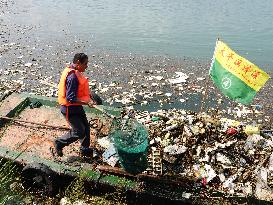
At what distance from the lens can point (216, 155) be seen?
20.5 ft

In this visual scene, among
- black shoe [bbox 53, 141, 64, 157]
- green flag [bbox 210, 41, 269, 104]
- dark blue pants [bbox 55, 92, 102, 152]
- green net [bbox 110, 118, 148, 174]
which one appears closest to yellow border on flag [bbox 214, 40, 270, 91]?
green flag [bbox 210, 41, 269, 104]

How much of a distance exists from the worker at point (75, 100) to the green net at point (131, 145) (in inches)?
27.7

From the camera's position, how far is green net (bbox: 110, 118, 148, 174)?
5.41 metres

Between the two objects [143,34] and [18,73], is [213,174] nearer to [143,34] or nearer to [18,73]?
[18,73]

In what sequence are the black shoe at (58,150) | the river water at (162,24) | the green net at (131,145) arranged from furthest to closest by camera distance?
the river water at (162,24) < the black shoe at (58,150) < the green net at (131,145)

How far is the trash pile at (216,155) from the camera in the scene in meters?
5.71

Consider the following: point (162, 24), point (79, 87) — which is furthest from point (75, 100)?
point (162, 24)

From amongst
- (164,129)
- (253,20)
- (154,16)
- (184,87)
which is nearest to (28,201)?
(164,129)

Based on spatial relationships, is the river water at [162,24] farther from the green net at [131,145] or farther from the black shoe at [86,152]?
the green net at [131,145]

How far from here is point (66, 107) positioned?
5.98 m

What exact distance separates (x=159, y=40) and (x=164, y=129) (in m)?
9.58

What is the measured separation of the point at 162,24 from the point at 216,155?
12.7m

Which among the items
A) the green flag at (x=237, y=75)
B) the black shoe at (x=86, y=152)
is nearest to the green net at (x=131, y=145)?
the black shoe at (x=86, y=152)

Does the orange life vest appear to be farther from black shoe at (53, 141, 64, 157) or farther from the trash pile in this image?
the trash pile
